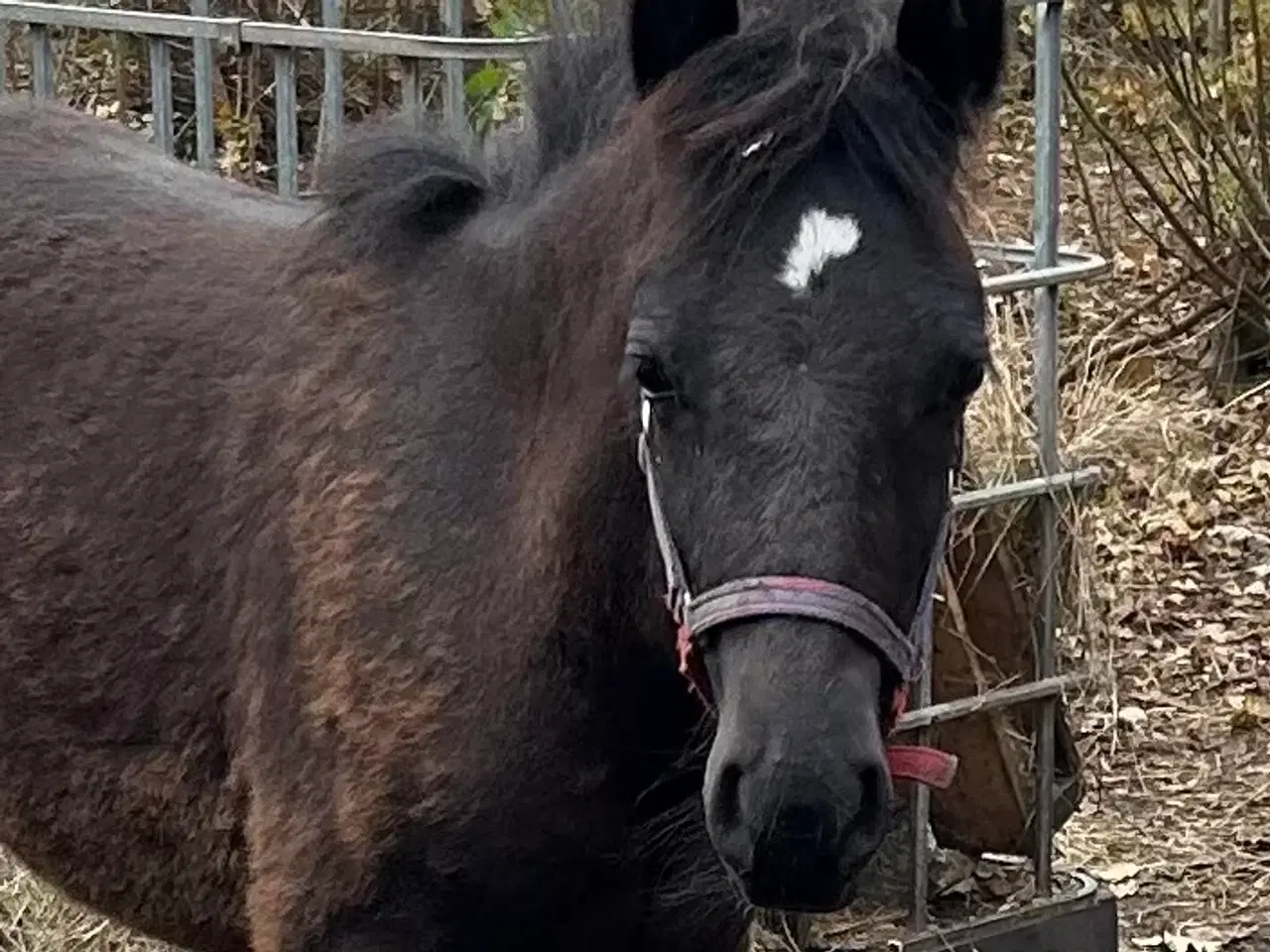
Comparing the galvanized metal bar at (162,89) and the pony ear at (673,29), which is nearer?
the pony ear at (673,29)

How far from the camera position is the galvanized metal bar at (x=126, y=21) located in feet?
15.0

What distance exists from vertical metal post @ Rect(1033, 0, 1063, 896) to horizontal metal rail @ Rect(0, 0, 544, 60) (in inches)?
42.6

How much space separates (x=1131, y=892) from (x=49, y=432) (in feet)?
9.32

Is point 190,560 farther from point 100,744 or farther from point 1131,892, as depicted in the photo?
point 1131,892

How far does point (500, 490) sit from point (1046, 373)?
179 cm

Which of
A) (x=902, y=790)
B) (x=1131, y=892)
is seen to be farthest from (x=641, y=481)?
(x=1131, y=892)

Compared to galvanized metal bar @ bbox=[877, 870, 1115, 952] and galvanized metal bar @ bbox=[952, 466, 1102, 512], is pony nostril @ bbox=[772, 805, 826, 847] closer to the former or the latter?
galvanized metal bar @ bbox=[952, 466, 1102, 512]

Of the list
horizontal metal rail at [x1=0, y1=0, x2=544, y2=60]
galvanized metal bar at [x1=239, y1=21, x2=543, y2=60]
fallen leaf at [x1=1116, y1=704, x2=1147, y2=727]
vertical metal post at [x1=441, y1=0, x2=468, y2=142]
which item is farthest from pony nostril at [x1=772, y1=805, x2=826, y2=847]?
fallen leaf at [x1=1116, y1=704, x2=1147, y2=727]

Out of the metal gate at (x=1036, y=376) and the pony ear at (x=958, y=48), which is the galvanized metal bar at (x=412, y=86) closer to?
the metal gate at (x=1036, y=376)

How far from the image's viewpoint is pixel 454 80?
4.04 m

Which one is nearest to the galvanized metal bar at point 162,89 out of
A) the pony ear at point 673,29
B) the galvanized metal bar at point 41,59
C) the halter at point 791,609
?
the galvanized metal bar at point 41,59

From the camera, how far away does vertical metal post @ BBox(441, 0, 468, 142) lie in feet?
13.0

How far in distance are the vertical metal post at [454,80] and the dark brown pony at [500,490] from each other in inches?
13.3

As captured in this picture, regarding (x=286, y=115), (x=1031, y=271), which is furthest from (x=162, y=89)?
(x=1031, y=271)
